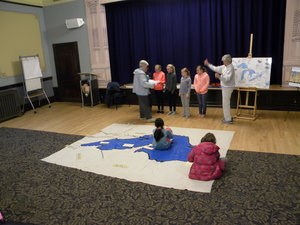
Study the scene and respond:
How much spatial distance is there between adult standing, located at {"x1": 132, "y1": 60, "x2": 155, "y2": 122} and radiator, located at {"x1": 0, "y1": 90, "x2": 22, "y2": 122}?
11.0 ft

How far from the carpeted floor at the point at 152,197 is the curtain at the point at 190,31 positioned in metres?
3.34

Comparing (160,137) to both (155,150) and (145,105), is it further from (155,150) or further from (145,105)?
(145,105)

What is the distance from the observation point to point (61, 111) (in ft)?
24.6

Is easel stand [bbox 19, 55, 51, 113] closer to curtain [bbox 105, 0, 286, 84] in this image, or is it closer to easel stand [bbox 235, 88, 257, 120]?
curtain [bbox 105, 0, 286, 84]

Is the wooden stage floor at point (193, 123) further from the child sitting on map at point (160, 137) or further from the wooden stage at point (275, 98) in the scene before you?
the child sitting on map at point (160, 137)

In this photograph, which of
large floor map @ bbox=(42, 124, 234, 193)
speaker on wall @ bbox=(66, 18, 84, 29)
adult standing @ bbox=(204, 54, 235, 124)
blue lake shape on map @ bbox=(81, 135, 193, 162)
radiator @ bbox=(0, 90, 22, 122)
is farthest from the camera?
speaker on wall @ bbox=(66, 18, 84, 29)

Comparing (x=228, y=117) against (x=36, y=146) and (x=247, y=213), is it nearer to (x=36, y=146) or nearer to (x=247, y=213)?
(x=247, y=213)

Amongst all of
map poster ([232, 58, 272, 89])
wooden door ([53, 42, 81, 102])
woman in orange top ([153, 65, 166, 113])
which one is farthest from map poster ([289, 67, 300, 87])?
wooden door ([53, 42, 81, 102])

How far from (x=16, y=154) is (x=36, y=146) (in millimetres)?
389

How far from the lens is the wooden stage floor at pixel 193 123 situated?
14.4ft

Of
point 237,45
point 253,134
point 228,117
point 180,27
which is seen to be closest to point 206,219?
point 253,134

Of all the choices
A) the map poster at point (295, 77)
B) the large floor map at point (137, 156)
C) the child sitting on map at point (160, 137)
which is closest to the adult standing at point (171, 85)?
the large floor map at point (137, 156)

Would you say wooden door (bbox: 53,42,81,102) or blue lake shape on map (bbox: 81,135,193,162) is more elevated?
wooden door (bbox: 53,42,81,102)

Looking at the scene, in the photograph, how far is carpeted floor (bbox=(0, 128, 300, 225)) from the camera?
8.70 ft
